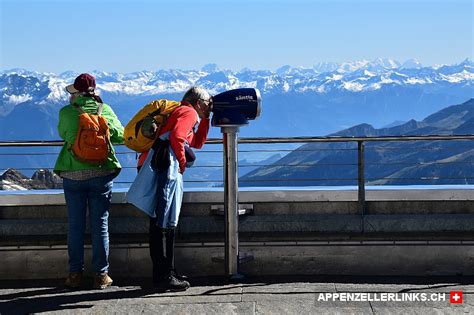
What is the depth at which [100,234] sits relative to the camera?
6551mm

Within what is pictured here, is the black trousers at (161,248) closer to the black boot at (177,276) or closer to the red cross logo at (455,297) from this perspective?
the black boot at (177,276)

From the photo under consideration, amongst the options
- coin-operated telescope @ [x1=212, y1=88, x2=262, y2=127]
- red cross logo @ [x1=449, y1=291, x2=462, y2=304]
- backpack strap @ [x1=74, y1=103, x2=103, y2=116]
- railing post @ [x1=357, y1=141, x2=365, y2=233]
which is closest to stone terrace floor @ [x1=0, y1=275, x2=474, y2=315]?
red cross logo @ [x1=449, y1=291, x2=462, y2=304]

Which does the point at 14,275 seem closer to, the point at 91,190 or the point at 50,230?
the point at 50,230

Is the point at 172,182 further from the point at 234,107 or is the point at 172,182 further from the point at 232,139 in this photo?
the point at 234,107

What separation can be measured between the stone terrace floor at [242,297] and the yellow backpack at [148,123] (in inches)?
48.9

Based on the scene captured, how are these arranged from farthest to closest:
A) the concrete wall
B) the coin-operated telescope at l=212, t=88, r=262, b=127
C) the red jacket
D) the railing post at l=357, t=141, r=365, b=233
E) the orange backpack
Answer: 1. the railing post at l=357, t=141, r=365, b=233
2. the concrete wall
3. the coin-operated telescope at l=212, t=88, r=262, b=127
4. the orange backpack
5. the red jacket

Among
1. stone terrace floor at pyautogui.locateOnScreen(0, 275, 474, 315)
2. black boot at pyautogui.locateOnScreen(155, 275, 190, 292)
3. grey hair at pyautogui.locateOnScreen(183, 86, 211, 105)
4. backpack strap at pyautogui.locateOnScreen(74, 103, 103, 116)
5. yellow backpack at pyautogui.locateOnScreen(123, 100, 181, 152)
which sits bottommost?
stone terrace floor at pyautogui.locateOnScreen(0, 275, 474, 315)

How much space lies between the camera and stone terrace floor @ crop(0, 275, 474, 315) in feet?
19.2

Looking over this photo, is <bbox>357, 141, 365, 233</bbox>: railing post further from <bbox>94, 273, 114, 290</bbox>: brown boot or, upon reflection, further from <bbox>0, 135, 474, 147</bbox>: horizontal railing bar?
<bbox>94, 273, 114, 290</bbox>: brown boot

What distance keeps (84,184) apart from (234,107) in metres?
1.40

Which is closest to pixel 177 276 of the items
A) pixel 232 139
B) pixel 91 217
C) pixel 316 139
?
pixel 91 217

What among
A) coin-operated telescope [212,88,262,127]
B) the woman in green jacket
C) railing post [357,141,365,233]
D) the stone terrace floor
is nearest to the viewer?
the stone terrace floor

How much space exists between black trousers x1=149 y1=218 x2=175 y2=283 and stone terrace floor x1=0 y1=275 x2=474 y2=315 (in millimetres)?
214

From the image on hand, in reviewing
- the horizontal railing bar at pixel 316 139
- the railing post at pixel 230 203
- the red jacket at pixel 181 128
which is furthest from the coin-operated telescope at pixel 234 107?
the horizontal railing bar at pixel 316 139
